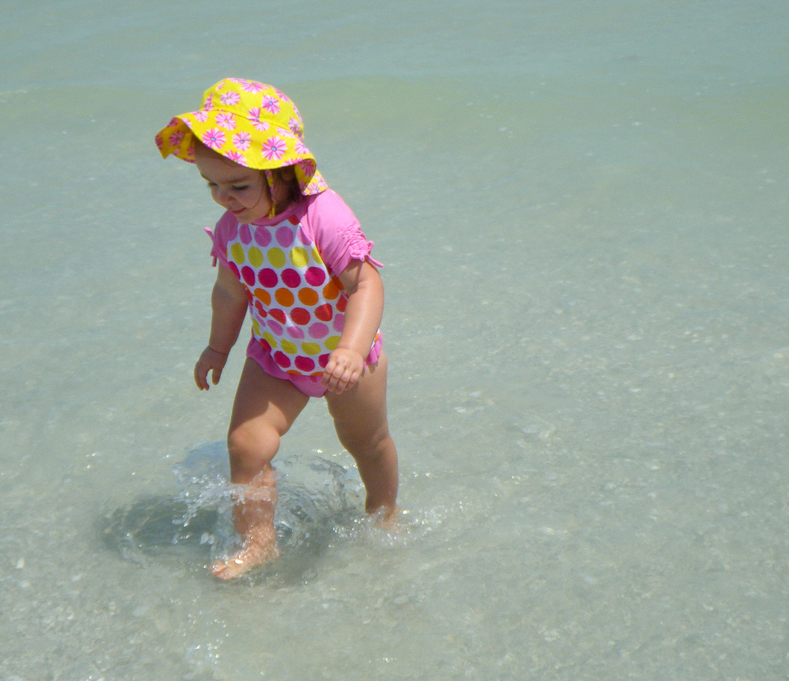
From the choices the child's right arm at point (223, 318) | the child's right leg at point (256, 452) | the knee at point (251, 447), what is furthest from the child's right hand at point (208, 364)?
the knee at point (251, 447)

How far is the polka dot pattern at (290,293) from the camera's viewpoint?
6.66 ft

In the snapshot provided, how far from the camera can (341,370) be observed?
190 centimetres

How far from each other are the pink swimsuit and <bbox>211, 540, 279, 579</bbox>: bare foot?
44 cm

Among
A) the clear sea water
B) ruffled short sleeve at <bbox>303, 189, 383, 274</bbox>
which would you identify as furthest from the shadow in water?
ruffled short sleeve at <bbox>303, 189, 383, 274</bbox>

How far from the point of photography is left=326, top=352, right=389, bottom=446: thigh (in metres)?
2.20

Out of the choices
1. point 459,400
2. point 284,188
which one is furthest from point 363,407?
point 459,400

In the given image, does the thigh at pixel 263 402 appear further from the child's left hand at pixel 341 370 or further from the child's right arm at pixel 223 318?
the child's left hand at pixel 341 370

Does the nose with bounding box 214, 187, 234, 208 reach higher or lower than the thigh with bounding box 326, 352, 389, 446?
higher

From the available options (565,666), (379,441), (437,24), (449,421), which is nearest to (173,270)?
(449,421)

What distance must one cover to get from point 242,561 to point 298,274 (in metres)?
0.79

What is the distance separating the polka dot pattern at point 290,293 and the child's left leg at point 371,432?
113 mm

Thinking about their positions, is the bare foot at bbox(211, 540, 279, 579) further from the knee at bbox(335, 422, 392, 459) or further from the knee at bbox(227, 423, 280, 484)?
the knee at bbox(335, 422, 392, 459)

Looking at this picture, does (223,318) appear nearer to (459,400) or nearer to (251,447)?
(251,447)

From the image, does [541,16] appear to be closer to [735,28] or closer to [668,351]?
[735,28]
